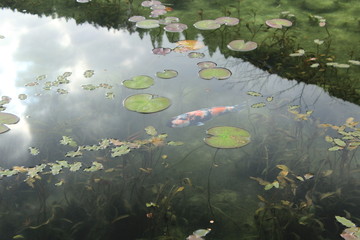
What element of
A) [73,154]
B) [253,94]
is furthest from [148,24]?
[73,154]

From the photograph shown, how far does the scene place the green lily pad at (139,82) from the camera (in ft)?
8.50

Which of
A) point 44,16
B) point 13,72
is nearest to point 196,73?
point 13,72

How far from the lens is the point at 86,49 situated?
326 centimetres

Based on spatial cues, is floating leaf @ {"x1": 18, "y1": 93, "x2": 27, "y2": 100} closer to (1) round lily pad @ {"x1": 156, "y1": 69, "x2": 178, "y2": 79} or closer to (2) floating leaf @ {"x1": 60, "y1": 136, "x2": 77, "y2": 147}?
(2) floating leaf @ {"x1": 60, "y1": 136, "x2": 77, "y2": 147}

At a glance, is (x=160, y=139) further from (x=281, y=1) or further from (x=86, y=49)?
(x=281, y=1)

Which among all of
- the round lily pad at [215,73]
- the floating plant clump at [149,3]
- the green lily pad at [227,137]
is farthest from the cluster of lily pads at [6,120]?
the floating plant clump at [149,3]

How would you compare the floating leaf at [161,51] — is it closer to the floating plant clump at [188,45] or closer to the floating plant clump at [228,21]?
the floating plant clump at [188,45]

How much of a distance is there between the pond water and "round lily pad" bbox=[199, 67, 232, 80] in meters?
0.05

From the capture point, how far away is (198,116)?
2.24 m

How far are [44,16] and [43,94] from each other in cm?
190

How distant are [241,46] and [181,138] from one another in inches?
53.1

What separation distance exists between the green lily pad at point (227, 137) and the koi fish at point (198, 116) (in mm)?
139

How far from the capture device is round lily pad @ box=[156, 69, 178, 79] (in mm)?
2715

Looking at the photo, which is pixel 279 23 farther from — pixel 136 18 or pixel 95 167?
pixel 95 167
